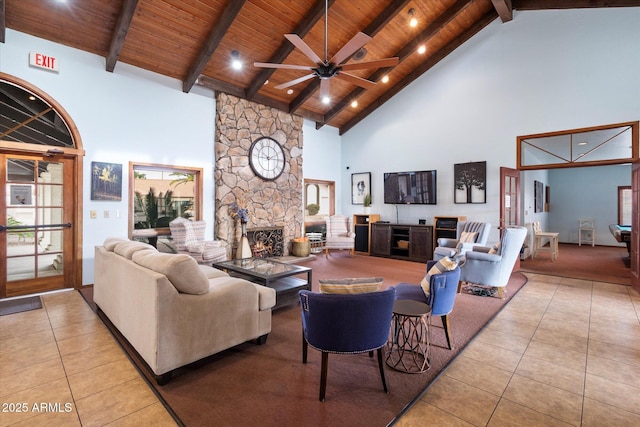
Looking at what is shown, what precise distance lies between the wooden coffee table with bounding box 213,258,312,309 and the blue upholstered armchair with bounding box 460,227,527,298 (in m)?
2.28

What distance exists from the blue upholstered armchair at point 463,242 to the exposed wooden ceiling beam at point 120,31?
18.1 feet

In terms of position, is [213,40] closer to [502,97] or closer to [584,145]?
[502,97]

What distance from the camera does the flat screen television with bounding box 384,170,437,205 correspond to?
6.97 meters

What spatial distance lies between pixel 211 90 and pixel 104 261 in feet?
13.0

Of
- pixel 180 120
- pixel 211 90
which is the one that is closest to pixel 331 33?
pixel 211 90

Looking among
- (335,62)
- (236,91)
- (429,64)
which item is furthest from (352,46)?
(429,64)

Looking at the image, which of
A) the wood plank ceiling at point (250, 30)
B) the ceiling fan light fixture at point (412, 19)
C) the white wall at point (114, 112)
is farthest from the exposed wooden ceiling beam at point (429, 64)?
the white wall at point (114, 112)

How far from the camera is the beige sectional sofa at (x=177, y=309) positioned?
2135 millimetres

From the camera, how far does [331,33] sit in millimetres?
5340

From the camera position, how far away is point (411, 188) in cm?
727

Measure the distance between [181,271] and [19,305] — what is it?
3.22 m

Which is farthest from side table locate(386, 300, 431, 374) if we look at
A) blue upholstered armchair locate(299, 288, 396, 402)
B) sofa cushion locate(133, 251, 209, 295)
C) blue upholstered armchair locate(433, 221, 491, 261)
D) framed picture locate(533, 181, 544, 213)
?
framed picture locate(533, 181, 544, 213)

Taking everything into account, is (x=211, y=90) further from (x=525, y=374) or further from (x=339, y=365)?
(x=525, y=374)

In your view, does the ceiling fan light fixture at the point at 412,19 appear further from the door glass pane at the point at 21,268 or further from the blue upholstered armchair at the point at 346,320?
the door glass pane at the point at 21,268
